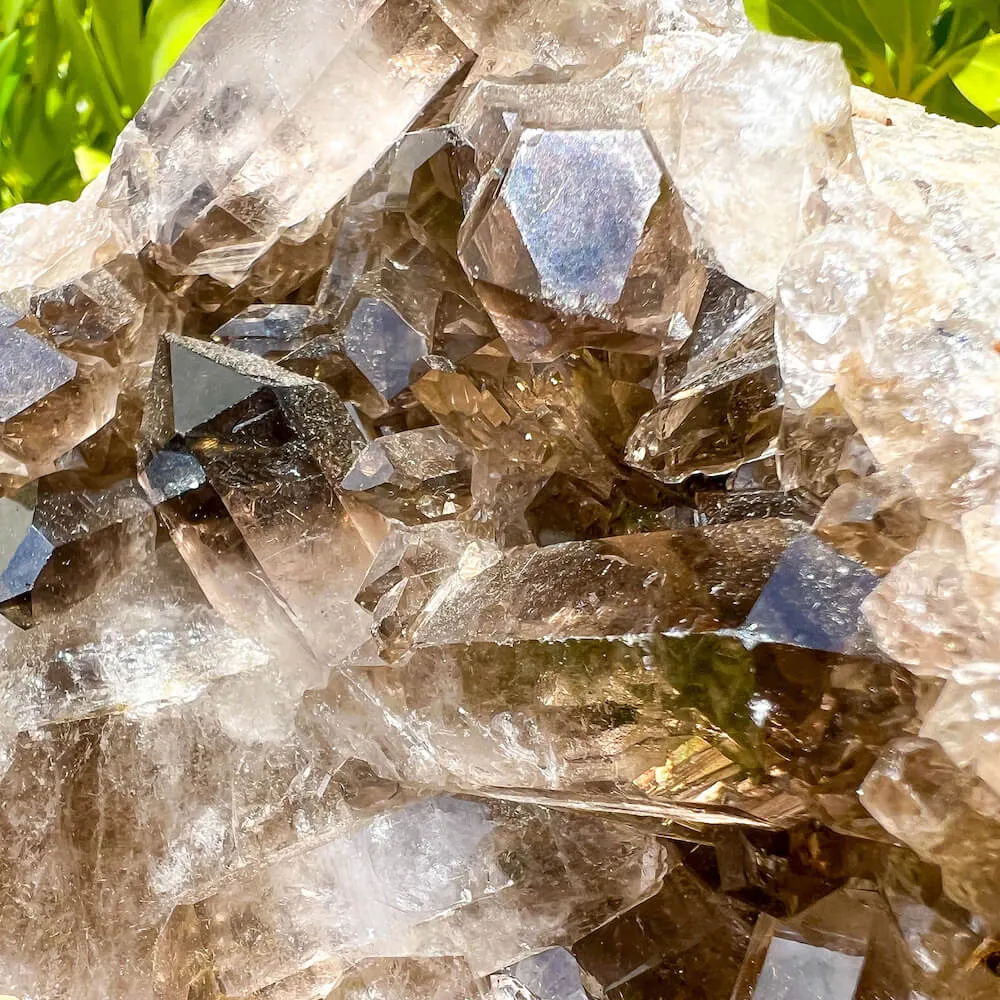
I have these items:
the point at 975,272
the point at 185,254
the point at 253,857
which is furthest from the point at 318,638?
the point at 975,272

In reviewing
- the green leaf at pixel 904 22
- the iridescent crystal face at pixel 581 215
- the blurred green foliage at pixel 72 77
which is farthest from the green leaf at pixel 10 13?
the iridescent crystal face at pixel 581 215

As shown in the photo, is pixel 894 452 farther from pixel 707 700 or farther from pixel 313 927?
pixel 313 927

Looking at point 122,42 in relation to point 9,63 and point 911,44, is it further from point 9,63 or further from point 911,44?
point 911,44

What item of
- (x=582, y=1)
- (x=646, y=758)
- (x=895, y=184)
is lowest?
(x=646, y=758)

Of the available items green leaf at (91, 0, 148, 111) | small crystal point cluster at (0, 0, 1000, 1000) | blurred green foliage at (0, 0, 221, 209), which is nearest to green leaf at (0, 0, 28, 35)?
blurred green foliage at (0, 0, 221, 209)

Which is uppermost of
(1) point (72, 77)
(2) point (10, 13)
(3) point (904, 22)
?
(2) point (10, 13)

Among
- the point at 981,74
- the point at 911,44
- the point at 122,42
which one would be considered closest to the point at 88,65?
the point at 122,42
